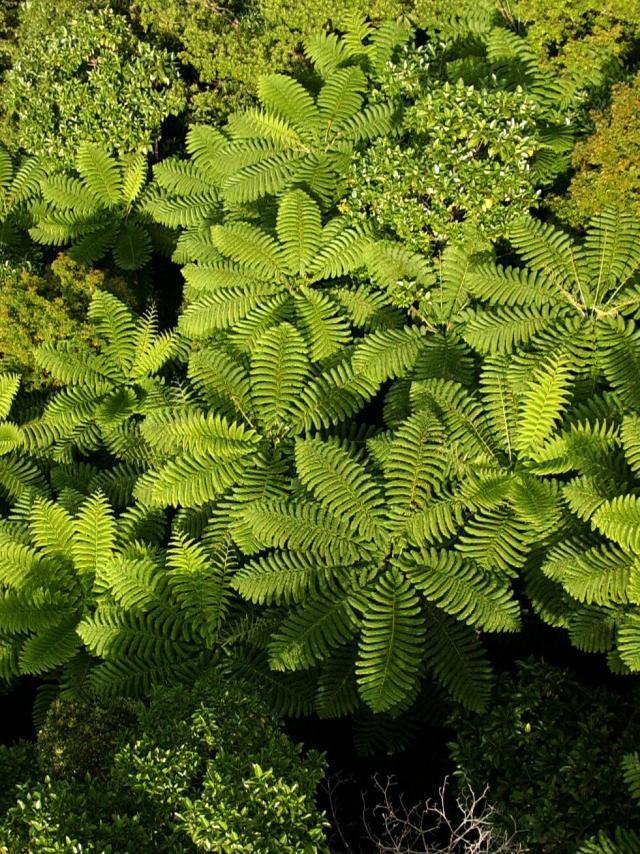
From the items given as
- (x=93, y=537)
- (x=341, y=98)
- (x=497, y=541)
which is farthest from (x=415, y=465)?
(x=341, y=98)

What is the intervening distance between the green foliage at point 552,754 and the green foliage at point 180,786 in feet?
2.93

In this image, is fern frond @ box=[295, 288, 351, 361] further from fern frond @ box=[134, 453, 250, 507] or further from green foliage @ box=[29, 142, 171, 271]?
green foliage @ box=[29, 142, 171, 271]

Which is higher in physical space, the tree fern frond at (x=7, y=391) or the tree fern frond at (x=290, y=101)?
the tree fern frond at (x=290, y=101)

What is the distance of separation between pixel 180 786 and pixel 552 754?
180 centimetres

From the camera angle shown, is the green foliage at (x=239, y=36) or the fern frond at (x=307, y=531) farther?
the green foliage at (x=239, y=36)

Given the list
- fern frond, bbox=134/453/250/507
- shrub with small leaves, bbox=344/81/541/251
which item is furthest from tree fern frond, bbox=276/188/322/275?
fern frond, bbox=134/453/250/507

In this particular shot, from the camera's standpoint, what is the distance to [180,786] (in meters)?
3.93

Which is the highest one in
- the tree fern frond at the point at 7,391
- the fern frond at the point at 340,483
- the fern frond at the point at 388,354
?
the fern frond at the point at 388,354

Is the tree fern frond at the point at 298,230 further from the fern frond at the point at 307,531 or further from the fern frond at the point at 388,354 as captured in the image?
the fern frond at the point at 307,531

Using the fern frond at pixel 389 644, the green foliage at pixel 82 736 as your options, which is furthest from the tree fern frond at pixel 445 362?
the green foliage at pixel 82 736

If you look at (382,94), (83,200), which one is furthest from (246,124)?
(83,200)

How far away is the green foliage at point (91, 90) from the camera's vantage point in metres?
7.58

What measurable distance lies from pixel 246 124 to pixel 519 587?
13.6ft

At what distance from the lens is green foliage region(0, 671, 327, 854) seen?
3.65m
